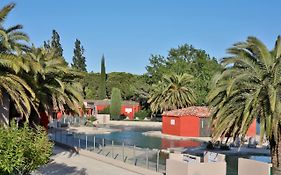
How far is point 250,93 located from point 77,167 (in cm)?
975

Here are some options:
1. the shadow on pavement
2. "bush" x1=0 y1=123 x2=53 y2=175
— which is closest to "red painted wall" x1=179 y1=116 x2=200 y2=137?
the shadow on pavement

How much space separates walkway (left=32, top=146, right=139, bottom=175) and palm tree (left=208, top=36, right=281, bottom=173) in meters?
5.56

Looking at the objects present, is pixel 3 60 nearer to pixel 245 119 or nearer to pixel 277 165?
pixel 245 119

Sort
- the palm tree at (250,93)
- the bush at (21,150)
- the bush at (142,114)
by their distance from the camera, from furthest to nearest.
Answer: the bush at (142,114) → the palm tree at (250,93) → the bush at (21,150)

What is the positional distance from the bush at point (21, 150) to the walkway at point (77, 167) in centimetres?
692

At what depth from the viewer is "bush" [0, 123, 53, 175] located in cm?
942

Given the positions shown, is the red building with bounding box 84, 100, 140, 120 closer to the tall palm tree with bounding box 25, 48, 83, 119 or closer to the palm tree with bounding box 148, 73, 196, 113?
the palm tree with bounding box 148, 73, 196, 113

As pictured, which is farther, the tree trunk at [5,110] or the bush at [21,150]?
the tree trunk at [5,110]

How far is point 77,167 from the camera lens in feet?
67.7

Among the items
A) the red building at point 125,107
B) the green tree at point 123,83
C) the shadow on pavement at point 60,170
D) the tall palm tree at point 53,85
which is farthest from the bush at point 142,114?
the shadow on pavement at point 60,170

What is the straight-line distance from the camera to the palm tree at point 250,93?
47.9 feet

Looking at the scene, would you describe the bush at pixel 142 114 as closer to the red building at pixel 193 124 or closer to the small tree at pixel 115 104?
the small tree at pixel 115 104

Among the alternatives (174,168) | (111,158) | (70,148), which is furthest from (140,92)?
(174,168)

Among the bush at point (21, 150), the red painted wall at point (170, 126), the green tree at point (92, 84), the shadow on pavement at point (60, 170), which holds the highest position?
the green tree at point (92, 84)
